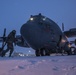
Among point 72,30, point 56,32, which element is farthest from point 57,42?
point 72,30

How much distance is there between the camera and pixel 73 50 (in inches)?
853

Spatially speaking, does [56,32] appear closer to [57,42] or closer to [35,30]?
[57,42]

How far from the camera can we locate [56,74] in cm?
478

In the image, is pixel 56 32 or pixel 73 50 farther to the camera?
pixel 73 50

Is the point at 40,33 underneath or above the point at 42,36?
above

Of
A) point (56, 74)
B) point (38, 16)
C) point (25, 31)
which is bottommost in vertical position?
point (56, 74)

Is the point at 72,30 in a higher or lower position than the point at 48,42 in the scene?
higher

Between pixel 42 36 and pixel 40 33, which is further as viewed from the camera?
pixel 42 36

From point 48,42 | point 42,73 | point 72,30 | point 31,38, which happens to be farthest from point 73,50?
point 42,73

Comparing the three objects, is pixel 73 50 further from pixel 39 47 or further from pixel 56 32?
pixel 39 47

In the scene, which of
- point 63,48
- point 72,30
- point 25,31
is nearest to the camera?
point 25,31

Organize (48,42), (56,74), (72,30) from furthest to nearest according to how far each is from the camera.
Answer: (72,30) → (48,42) → (56,74)

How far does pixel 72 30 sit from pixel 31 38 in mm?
8331

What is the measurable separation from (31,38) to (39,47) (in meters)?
0.94
